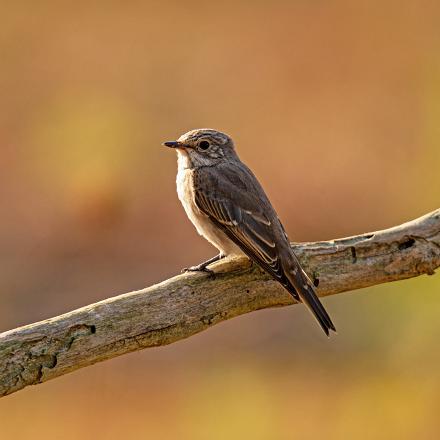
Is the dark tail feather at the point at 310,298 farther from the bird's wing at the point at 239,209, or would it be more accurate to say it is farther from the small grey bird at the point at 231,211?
the bird's wing at the point at 239,209

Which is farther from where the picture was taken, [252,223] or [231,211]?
[231,211]

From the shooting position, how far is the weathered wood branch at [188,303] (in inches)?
209

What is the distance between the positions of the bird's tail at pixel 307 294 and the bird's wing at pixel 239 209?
0.59 ft

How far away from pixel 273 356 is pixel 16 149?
594cm

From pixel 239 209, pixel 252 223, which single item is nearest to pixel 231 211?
pixel 239 209

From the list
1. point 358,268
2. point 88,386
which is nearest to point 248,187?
point 358,268

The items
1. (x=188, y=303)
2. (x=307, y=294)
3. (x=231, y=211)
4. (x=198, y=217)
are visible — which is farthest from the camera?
(x=198, y=217)

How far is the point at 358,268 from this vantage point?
20.7 feet

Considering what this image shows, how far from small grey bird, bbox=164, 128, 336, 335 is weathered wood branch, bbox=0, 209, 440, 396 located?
15 centimetres

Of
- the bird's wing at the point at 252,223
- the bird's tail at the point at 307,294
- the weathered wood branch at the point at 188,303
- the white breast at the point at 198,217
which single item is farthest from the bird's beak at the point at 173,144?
the bird's tail at the point at 307,294

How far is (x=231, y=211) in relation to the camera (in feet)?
22.1

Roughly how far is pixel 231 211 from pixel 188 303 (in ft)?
3.52

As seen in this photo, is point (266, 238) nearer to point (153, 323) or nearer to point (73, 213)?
point (153, 323)

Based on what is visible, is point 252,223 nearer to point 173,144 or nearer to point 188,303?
point 173,144
